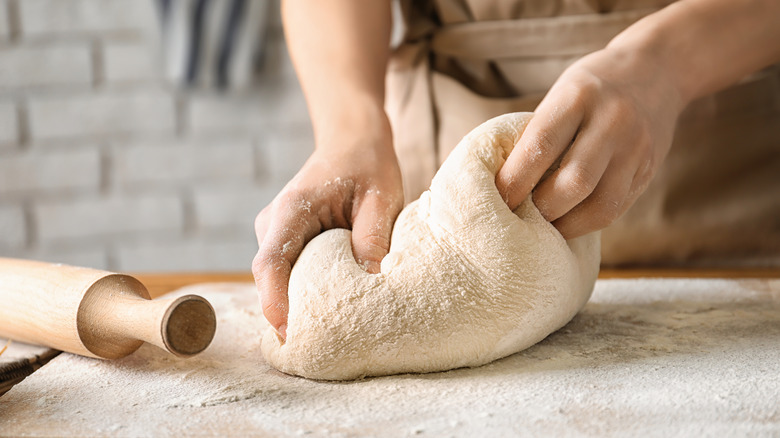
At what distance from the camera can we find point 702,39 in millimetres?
913

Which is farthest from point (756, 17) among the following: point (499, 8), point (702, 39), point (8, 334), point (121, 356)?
point (8, 334)

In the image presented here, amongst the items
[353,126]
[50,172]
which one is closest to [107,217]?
[50,172]

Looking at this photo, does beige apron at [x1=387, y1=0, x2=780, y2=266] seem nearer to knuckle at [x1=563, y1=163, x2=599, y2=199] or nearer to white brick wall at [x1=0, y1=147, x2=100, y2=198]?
knuckle at [x1=563, y1=163, x2=599, y2=199]

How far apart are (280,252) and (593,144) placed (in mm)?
392

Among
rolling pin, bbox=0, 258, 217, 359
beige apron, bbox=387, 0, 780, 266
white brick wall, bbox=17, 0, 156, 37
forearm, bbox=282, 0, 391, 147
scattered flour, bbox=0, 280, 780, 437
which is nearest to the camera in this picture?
scattered flour, bbox=0, 280, 780, 437

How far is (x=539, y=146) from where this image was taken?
2.43ft

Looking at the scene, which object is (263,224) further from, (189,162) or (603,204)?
(189,162)

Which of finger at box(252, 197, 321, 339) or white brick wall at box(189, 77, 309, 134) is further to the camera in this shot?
white brick wall at box(189, 77, 309, 134)

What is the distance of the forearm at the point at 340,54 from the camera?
1.05 m

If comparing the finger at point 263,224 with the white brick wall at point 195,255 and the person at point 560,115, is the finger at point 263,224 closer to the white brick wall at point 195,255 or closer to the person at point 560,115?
the person at point 560,115

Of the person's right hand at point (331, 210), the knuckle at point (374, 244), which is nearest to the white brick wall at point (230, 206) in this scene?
the person's right hand at point (331, 210)

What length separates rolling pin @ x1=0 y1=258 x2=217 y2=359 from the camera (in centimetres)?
72

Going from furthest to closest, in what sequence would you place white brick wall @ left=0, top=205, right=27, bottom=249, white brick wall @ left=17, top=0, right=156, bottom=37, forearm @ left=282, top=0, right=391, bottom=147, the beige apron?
white brick wall @ left=0, top=205, right=27, bottom=249 < white brick wall @ left=17, top=0, right=156, bottom=37 < the beige apron < forearm @ left=282, top=0, right=391, bottom=147

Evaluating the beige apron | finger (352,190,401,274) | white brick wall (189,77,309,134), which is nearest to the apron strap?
the beige apron
